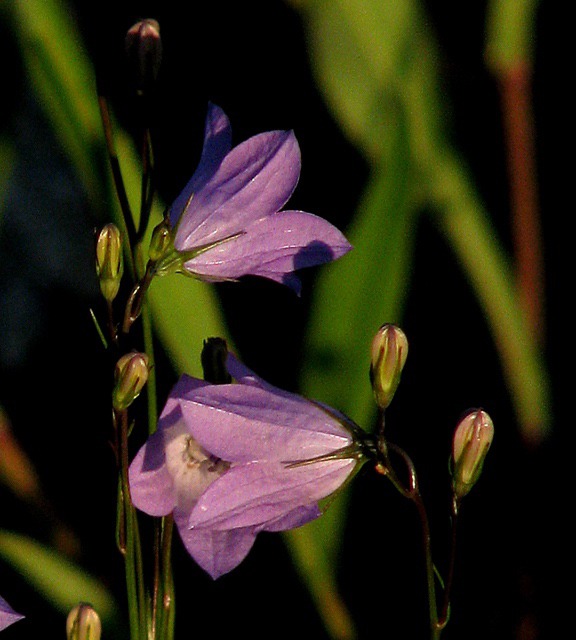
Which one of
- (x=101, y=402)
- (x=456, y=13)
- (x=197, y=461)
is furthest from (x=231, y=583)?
(x=456, y=13)

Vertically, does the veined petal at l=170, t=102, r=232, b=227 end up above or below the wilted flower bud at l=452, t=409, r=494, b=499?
above

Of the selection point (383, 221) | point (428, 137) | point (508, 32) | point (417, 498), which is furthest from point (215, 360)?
point (508, 32)

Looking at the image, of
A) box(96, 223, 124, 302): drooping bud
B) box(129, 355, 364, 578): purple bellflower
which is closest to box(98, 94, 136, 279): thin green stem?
box(96, 223, 124, 302): drooping bud

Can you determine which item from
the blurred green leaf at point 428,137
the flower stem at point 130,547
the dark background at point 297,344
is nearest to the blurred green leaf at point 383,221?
the blurred green leaf at point 428,137

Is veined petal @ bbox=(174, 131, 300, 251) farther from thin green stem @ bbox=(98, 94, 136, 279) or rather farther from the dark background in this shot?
the dark background

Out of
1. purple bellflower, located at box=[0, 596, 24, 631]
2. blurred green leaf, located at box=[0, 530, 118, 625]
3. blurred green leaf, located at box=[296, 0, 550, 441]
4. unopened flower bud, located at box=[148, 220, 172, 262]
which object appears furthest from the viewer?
blurred green leaf, located at box=[296, 0, 550, 441]
